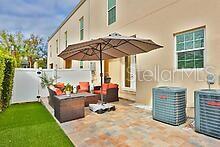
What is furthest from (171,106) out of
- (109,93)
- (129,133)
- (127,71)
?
(127,71)

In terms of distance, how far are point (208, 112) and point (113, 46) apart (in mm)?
4569

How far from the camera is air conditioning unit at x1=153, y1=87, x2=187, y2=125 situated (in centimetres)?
522

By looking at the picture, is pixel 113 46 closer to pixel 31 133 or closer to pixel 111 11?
pixel 31 133

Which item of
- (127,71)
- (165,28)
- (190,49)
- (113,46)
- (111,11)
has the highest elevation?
(111,11)

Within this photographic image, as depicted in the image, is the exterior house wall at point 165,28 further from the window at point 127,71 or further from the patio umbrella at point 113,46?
the patio umbrella at point 113,46

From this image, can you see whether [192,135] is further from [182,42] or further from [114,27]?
[114,27]

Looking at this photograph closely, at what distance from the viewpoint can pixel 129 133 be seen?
462cm

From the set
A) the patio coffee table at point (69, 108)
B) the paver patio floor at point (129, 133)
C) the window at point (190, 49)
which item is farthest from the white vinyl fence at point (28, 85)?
the window at point (190, 49)

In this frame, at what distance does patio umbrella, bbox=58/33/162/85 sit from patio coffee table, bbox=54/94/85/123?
1.93 metres

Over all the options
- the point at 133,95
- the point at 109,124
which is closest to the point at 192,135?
the point at 109,124

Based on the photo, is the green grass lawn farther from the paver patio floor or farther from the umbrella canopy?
the umbrella canopy

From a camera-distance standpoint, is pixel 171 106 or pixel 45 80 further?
pixel 45 80

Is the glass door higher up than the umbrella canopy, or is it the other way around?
the umbrella canopy

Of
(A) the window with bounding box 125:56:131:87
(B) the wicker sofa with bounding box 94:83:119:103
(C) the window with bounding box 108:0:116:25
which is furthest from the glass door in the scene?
(C) the window with bounding box 108:0:116:25
